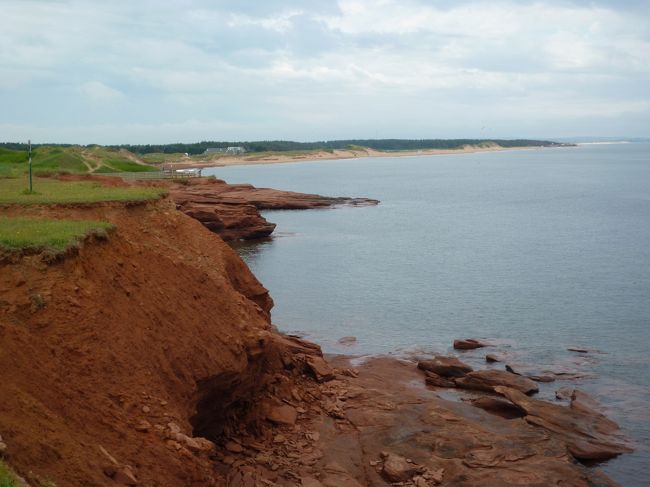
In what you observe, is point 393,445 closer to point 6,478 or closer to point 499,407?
point 499,407

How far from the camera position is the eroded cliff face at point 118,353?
938 centimetres

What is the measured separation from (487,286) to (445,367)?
15820 millimetres

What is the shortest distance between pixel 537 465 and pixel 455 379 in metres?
7.50

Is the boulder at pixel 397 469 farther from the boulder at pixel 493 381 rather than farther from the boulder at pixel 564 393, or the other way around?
the boulder at pixel 564 393

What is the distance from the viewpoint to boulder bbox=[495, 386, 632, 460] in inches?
709

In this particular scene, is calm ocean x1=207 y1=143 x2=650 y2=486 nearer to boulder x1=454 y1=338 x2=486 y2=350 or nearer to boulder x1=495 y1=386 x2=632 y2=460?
boulder x1=495 y1=386 x2=632 y2=460

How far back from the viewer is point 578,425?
19281 mm

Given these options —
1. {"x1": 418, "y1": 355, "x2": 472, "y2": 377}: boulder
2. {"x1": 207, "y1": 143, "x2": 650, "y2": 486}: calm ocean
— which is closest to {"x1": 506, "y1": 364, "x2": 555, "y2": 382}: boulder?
{"x1": 207, "y1": 143, "x2": 650, "y2": 486}: calm ocean

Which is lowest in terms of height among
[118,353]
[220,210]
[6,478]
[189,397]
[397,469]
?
[397,469]

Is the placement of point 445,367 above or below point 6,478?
below

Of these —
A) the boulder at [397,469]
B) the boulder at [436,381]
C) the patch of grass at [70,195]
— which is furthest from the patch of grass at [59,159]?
the boulder at [397,469]

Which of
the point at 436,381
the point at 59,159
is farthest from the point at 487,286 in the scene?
the point at 59,159

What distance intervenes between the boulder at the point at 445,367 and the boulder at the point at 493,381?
0.60m

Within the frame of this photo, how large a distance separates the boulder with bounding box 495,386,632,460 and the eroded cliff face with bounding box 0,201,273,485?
26.3ft
